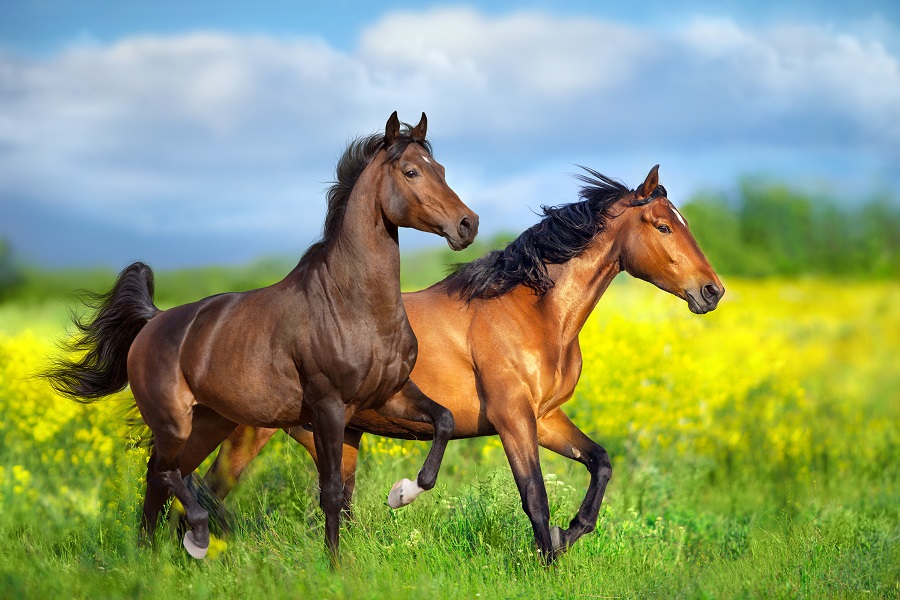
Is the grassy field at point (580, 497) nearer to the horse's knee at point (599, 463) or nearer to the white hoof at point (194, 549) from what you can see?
the white hoof at point (194, 549)

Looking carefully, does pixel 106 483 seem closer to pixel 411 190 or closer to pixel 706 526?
pixel 411 190

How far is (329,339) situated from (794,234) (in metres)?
32.2

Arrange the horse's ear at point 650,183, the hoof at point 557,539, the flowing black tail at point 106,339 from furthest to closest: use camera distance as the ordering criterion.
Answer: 1. the flowing black tail at point 106,339
2. the horse's ear at point 650,183
3. the hoof at point 557,539

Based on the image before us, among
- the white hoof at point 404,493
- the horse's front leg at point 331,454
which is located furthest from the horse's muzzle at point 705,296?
the horse's front leg at point 331,454

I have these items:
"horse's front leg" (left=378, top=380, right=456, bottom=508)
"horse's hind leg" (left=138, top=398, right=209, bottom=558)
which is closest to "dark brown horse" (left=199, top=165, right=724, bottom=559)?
"horse's front leg" (left=378, top=380, right=456, bottom=508)

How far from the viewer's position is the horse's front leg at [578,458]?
236 inches

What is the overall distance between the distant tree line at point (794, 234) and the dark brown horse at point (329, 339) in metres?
27.1

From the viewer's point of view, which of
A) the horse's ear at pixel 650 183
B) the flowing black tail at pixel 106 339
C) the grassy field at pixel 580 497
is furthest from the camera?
the flowing black tail at pixel 106 339

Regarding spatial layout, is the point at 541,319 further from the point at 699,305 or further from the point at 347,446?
the point at 347,446

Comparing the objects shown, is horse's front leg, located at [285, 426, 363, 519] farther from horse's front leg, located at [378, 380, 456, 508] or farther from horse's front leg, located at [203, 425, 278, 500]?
horse's front leg, located at [378, 380, 456, 508]

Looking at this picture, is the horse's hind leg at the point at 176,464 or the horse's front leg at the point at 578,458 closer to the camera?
the horse's hind leg at the point at 176,464

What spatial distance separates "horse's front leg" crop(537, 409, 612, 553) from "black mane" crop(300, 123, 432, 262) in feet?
6.52

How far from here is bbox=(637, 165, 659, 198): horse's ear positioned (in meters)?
6.17

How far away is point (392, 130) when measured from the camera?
5.24 meters
